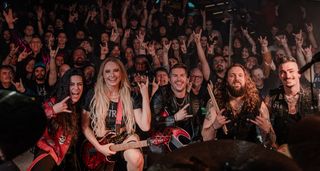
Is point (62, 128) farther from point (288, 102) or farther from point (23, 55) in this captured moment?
point (288, 102)

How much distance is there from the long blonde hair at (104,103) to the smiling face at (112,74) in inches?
1.0

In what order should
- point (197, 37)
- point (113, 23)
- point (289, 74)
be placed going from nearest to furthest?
point (113, 23)
point (197, 37)
point (289, 74)

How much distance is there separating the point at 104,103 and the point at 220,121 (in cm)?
139

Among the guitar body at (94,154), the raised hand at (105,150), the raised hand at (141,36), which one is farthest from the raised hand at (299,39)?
the raised hand at (105,150)

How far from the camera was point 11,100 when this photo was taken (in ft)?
5.23

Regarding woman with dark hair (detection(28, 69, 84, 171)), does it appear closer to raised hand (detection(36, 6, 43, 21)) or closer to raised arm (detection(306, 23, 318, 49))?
raised hand (detection(36, 6, 43, 21))

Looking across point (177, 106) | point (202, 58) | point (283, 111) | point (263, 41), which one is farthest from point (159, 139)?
point (263, 41)

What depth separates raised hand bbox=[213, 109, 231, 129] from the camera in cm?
457

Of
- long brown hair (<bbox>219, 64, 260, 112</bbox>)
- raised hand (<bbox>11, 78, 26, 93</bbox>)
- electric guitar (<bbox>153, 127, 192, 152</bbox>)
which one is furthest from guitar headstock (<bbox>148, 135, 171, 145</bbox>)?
raised hand (<bbox>11, 78, 26, 93</bbox>)

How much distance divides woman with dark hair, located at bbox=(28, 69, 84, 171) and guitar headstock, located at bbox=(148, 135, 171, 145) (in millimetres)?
822

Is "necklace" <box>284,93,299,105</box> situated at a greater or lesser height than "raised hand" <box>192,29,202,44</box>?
lesser

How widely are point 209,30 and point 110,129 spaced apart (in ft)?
5.80

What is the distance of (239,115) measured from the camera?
4.62 metres

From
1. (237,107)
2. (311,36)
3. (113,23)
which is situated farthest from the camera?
(311,36)
